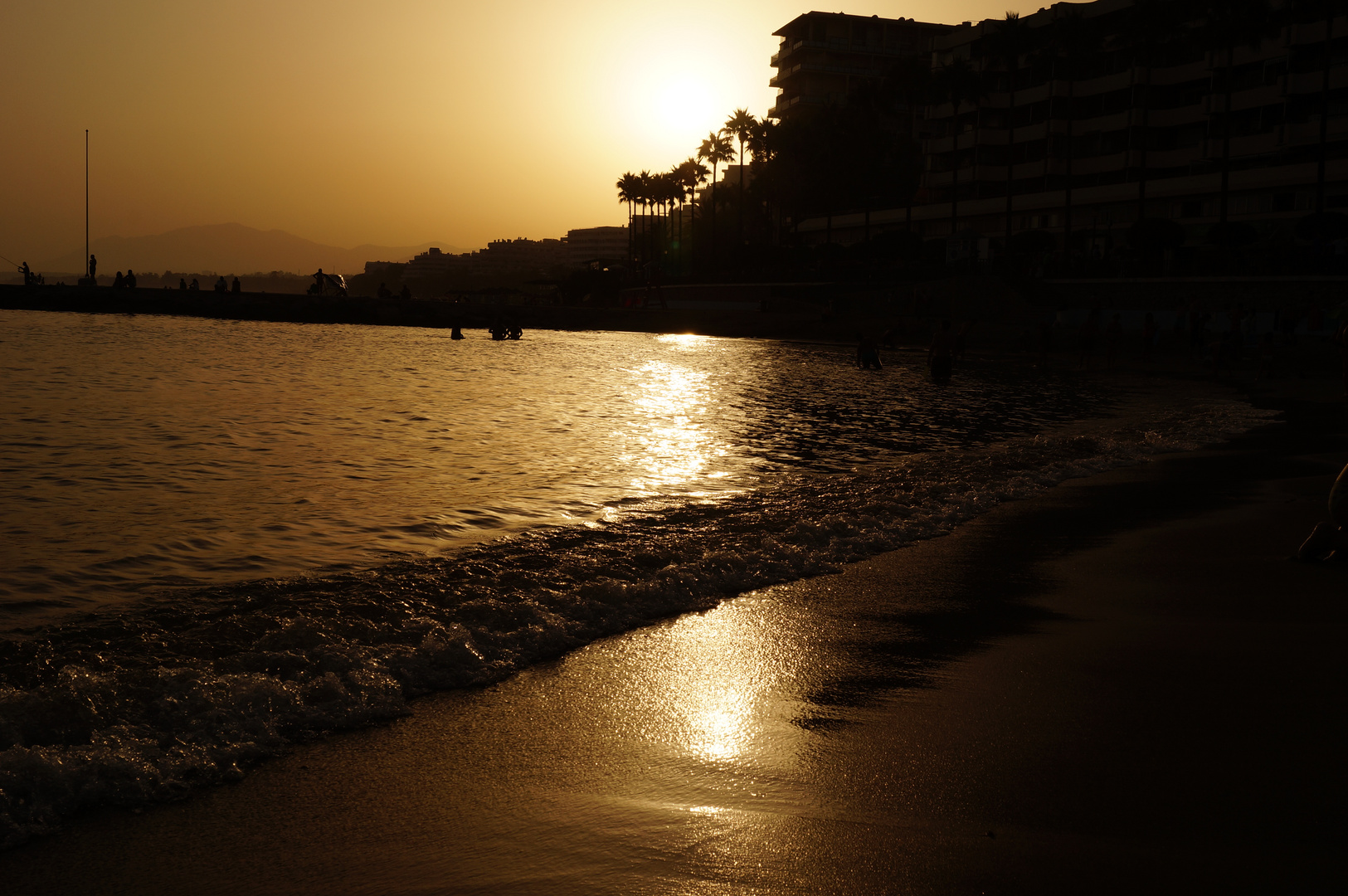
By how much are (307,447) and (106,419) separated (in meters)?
4.18

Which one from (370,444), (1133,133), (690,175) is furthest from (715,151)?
(370,444)

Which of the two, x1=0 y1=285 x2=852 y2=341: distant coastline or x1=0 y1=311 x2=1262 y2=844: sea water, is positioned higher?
x1=0 y1=285 x2=852 y2=341: distant coastline

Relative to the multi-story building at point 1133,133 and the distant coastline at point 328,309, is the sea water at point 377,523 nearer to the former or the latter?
the multi-story building at point 1133,133

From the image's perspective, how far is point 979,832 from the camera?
3.13 m

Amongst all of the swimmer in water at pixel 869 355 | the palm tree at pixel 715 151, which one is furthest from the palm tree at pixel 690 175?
the swimmer in water at pixel 869 355

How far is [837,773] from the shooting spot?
3559mm

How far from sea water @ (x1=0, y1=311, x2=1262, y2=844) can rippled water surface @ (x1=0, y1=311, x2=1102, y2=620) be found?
6 centimetres

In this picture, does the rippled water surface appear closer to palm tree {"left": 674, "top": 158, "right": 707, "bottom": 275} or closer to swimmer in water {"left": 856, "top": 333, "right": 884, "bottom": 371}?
swimmer in water {"left": 856, "top": 333, "right": 884, "bottom": 371}

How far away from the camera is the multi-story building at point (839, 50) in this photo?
113812 mm

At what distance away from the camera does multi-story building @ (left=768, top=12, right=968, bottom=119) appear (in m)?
114

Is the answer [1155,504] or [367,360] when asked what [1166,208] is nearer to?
[367,360]

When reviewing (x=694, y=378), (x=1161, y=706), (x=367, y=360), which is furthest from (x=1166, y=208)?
(x=1161, y=706)


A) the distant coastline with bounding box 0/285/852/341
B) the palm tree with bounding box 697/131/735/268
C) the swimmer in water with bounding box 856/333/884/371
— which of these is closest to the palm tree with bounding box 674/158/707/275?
the palm tree with bounding box 697/131/735/268

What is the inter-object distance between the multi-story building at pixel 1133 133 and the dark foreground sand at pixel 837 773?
4474 centimetres
